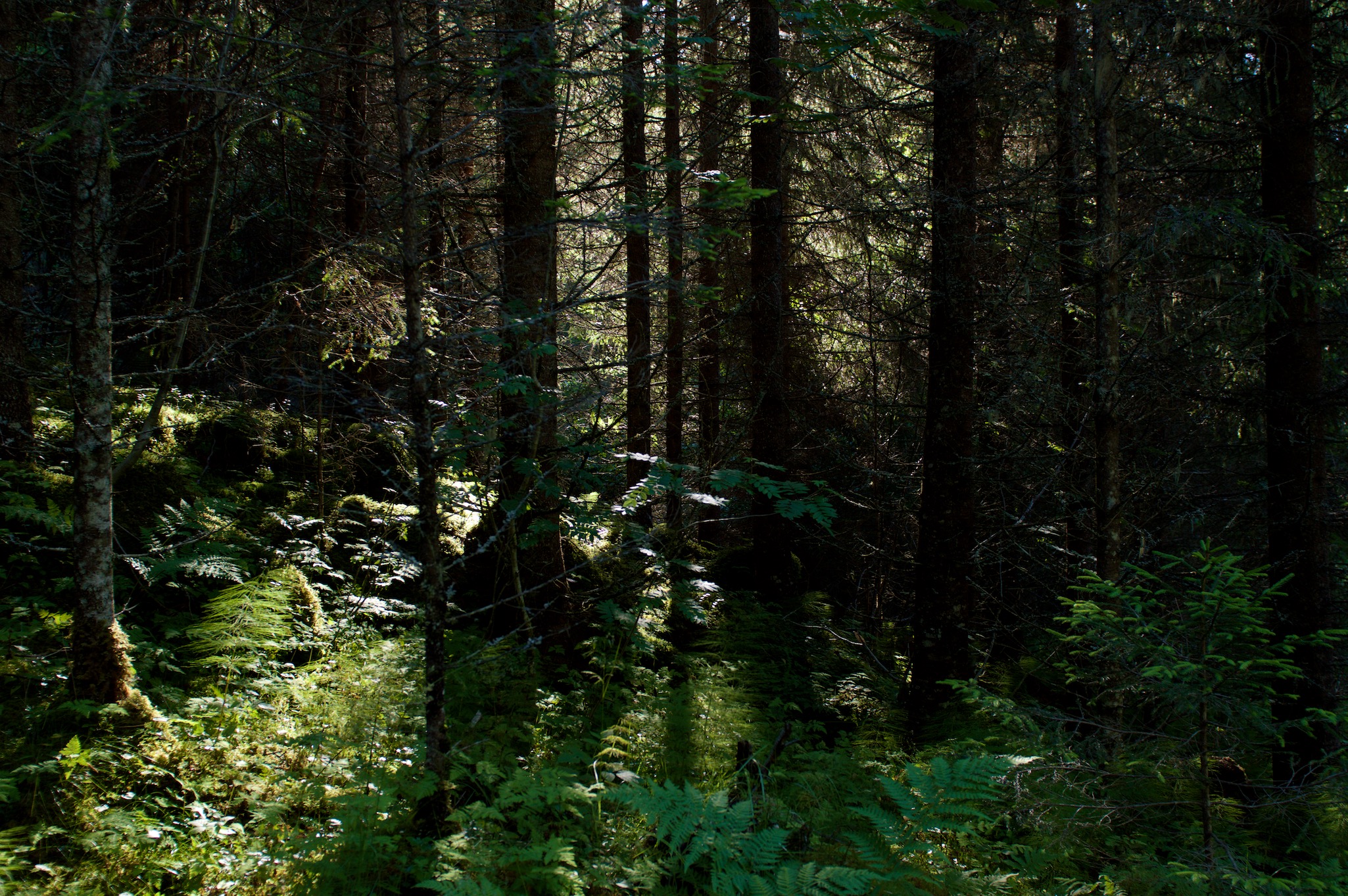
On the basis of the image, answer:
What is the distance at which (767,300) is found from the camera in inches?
373

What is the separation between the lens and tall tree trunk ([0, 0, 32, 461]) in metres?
6.13

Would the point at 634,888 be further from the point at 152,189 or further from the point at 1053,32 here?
the point at 1053,32

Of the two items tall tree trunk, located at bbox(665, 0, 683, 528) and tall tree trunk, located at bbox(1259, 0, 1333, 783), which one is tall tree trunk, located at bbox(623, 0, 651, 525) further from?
tall tree trunk, located at bbox(1259, 0, 1333, 783)

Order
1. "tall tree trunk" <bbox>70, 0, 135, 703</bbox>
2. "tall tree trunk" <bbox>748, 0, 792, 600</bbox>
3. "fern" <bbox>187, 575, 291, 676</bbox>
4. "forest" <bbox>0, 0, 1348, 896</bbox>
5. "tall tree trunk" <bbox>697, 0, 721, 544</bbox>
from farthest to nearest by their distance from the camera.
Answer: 1. "tall tree trunk" <bbox>697, 0, 721, 544</bbox>
2. "tall tree trunk" <bbox>748, 0, 792, 600</bbox>
3. "fern" <bbox>187, 575, 291, 676</bbox>
4. "tall tree trunk" <bbox>70, 0, 135, 703</bbox>
5. "forest" <bbox>0, 0, 1348, 896</bbox>

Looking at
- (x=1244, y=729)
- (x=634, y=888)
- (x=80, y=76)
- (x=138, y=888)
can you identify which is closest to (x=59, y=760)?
(x=138, y=888)

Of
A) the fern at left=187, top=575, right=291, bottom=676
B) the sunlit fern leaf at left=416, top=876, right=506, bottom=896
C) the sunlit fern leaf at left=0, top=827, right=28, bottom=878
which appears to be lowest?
the sunlit fern leaf at left=0, top=827, right=28, bottom=878

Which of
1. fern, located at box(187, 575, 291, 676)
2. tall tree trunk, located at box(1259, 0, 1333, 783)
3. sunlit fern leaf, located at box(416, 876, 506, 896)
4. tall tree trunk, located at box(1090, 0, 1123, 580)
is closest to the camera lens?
sunlit fern leaf, located at box(416, 876, 506, 896)

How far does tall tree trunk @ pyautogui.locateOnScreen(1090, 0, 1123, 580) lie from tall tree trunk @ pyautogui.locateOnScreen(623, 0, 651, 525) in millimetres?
3586

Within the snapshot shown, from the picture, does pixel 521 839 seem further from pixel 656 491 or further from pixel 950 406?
pixel 950 406

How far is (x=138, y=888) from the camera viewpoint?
11.3 feet

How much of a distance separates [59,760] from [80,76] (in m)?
3.74

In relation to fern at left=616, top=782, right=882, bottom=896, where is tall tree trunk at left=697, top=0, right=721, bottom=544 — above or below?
above

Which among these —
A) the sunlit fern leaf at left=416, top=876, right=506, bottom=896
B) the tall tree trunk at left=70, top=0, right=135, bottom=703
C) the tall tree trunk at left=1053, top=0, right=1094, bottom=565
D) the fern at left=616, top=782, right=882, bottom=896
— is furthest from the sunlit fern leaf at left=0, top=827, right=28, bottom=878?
the tall tree trunk at left=1053, top=0, right=1094, bottom=565

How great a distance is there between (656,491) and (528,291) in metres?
1.98
